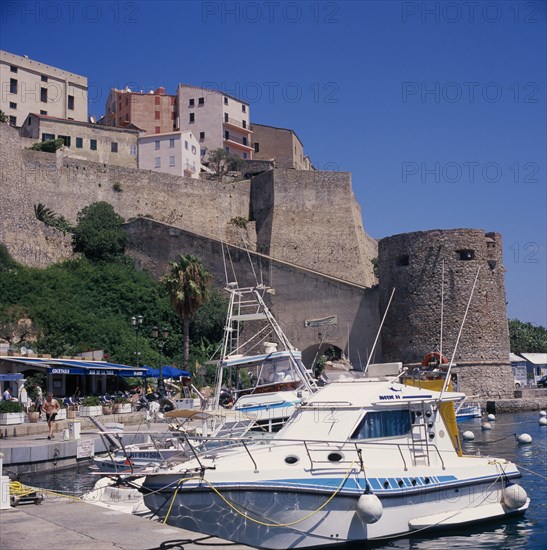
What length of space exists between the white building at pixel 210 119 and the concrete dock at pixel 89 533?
53243mm

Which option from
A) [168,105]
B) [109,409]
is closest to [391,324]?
[109,409]

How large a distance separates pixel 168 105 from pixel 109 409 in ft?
140

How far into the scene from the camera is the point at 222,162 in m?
58.1

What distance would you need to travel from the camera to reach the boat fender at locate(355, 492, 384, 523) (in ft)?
33.3

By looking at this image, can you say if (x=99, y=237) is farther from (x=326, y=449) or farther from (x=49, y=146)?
(x=326, y=449)

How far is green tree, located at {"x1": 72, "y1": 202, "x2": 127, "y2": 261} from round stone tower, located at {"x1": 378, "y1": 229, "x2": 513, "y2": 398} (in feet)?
51.0

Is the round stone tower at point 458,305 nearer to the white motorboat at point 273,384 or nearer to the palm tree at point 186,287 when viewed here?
the palm tree at point 186,287

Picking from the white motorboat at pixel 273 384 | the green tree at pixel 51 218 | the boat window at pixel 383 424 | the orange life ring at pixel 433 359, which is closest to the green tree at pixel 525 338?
the green tree at pixel 51 218

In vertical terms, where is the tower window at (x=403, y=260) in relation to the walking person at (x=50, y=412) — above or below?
above

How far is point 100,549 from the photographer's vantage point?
6883 mm

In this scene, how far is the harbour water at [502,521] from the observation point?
36.0 feet

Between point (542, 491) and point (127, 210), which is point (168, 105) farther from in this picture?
point (542, 491)

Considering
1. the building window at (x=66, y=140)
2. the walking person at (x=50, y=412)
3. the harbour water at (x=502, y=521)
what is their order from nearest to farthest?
the harbour water at (x=502, y=521)
the walking person at (x=50, y=412)
the building window at (x=66, y=140)

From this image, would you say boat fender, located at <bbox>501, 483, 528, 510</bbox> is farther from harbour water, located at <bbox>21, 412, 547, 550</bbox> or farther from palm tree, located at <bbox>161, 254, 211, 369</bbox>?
palm tree, located at <bbox>161, 254, 211, 369</bbox>
